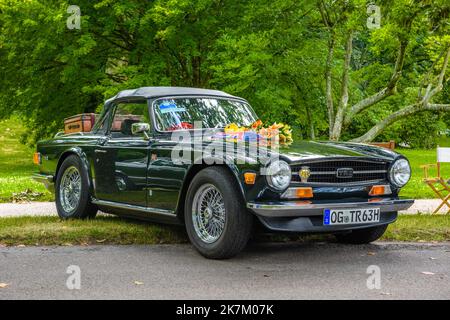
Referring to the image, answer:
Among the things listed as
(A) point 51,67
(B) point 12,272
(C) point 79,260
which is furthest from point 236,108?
(A) point 51,67

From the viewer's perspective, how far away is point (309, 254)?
689 cm

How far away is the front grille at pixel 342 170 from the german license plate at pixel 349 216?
31 centimetres

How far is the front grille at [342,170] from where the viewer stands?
6359 mm

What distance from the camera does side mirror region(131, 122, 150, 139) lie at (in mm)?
7305

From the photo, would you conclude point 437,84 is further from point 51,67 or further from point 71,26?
point 51,67

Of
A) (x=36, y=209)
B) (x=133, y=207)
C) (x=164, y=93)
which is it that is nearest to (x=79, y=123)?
(x=36, y=209)

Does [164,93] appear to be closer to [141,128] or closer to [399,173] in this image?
[141,128]

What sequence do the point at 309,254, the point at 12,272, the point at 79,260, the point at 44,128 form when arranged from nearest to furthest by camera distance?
the point at 12,272
the point at 79,260
the point at 309,254
the point at 44,128

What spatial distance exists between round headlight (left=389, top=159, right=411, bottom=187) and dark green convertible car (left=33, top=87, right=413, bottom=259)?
0.4 inches

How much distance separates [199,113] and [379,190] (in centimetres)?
227

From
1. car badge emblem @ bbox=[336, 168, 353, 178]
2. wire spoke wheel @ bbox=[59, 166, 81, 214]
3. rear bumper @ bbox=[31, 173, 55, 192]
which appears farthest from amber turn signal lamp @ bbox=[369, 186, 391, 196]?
rear bumper @ bbox=[31, 173, 55, 192]

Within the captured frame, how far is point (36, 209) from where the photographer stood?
420 inches

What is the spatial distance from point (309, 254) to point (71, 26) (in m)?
14.7

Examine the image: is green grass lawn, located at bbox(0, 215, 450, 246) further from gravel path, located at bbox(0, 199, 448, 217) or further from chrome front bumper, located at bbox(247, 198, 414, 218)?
chrome front bumper, located at bbox(247, 198, 414, 218)
